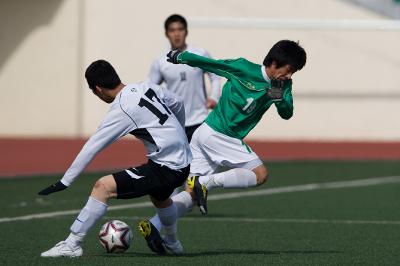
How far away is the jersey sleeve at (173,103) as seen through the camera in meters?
9.80

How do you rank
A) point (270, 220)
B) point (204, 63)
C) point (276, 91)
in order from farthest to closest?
point (270, 220) < point (204, 63) < point (276, 91)

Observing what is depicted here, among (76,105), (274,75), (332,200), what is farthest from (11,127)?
(274,75)

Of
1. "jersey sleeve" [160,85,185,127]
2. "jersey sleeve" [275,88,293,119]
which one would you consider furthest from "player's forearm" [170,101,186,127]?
"jersey sleeve" [275,88,293,119]

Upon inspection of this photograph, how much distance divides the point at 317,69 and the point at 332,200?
7918 millimetres

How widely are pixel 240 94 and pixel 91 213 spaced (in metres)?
1.90

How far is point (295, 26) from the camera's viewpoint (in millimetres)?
23562

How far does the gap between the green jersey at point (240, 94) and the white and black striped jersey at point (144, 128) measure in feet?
2.56

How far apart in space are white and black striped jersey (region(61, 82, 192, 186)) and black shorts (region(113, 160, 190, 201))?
60 millimetres

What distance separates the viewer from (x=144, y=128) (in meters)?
9.52

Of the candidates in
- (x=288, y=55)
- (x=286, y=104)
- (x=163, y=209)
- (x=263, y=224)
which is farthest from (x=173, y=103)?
(x=263, y=224)

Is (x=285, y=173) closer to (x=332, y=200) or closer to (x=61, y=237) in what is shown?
(x=332, y=200)

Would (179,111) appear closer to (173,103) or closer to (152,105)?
(173,103)

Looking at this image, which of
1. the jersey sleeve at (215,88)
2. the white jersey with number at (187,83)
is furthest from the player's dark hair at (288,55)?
the jersey sleeve at (215,88)

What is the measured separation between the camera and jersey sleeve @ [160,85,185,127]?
386 inches
